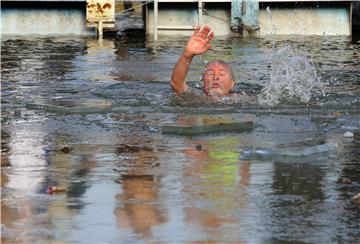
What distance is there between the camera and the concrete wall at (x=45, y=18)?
25234 millimetres

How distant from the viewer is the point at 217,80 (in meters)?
12.8

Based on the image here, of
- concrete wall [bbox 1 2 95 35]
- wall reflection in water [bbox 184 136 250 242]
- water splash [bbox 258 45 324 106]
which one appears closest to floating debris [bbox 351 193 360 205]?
wall reflection in water [bbox 184 136 250 242]

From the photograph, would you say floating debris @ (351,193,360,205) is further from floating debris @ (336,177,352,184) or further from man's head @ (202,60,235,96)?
man's head @ (202,60,235,96)

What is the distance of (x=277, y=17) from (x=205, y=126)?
15307 mm

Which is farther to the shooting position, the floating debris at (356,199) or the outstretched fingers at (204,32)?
the outstretched fingers at (204,32)

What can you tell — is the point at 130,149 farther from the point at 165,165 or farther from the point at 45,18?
the point at 45,18

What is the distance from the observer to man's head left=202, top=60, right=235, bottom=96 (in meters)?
12.7

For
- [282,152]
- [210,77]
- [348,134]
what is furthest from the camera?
[210,77]

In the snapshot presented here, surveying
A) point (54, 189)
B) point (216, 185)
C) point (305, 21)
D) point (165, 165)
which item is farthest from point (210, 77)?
point (305, 21)

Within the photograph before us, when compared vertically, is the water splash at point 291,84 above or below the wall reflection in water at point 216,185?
above

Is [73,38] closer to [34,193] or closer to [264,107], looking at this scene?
[264,107]

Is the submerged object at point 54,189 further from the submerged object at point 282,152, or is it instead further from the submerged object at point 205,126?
the submerged object at point 205,126

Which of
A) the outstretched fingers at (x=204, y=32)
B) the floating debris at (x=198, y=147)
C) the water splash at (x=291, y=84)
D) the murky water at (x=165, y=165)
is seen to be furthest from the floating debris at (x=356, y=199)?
the outstretched fingers at (x=204, y=32)

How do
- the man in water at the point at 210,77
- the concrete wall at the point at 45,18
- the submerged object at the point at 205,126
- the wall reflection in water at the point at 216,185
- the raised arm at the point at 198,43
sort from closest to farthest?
the wall reflection in water at the point at 216,185 < the submerged object at the point at 205,126 < the raised arm at the point at 198,43 < the man in water at the point at 210,77 < the concrete wall at the point at 45,18
